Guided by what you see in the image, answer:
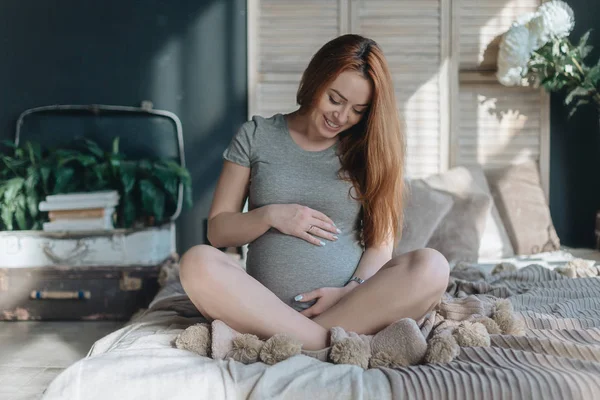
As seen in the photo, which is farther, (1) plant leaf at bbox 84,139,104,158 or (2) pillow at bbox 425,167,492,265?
(1) plant leaf at bbox 84,139,104,158

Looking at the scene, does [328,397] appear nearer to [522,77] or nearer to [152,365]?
[152,365]

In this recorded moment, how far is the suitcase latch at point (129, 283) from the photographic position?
3121 millimetres

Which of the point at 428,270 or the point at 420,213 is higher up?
the point at 428,270

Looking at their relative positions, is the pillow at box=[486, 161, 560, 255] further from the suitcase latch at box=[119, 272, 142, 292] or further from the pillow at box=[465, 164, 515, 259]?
the suitcase latch at box=[119, 272, 142, 292]

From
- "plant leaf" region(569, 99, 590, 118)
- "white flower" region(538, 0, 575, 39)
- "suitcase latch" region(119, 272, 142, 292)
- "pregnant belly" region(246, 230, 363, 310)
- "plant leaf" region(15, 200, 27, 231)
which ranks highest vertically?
"white flower" region(538, 0, 575, 39)

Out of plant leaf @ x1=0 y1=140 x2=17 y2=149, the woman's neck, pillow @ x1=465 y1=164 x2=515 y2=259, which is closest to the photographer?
the woman's neck

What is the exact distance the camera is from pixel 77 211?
10.4ft

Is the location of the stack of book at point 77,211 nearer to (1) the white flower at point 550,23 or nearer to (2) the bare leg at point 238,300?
(2) the bare leg at point 238,300

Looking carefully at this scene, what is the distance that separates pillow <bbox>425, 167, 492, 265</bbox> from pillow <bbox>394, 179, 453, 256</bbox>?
6cm

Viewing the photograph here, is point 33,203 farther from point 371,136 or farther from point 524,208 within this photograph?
point 524,208

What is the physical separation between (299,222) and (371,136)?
32 cm

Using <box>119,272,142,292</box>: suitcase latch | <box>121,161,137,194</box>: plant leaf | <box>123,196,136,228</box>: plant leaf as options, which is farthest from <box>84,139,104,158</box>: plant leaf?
<box>119,272,142,292</box>: suitcase latch

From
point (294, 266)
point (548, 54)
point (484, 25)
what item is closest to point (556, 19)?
point (548, 54)

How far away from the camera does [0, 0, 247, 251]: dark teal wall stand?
11.7 feet
